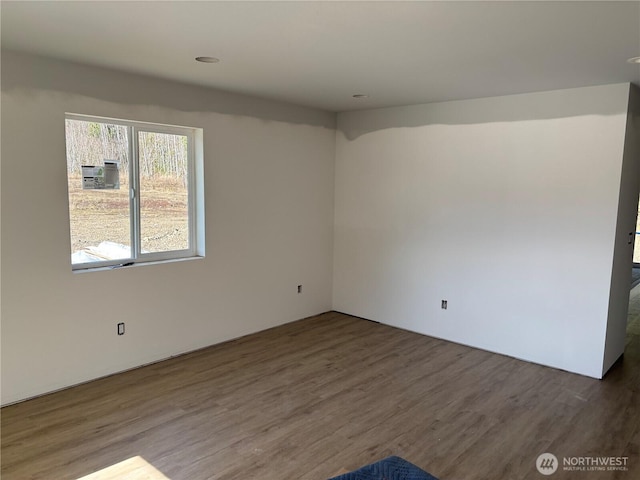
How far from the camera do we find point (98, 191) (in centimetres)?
365

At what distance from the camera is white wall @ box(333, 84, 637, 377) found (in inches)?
149

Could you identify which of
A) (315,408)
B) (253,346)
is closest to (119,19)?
(315,408)

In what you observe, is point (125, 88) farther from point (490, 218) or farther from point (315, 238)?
point (490, 218)

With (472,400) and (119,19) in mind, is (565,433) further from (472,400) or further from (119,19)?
(119,19)

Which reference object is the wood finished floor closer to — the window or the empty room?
the empty room

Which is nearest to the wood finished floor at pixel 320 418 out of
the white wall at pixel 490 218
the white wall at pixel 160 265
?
the white wall at pixel 160 265

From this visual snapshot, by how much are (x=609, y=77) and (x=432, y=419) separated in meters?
2.84

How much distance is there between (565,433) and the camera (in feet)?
9.81

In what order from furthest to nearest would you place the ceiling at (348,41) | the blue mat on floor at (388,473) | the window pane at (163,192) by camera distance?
the window pane at (163,192)
the ceiling at (348,41)
the blue mat on floor at (388,473)

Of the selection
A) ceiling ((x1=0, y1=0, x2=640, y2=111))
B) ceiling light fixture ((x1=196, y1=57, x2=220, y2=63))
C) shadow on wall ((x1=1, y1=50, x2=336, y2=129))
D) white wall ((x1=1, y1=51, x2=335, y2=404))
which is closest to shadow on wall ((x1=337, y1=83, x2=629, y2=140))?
ceiling ((x1=0, y1=0, x2=640, y2=111))

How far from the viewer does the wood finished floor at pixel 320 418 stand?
8.55 feet
